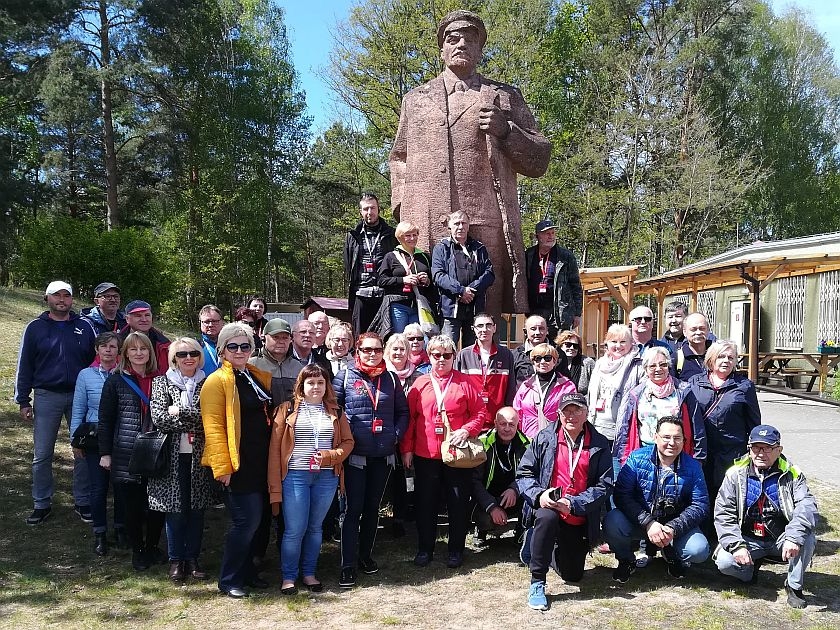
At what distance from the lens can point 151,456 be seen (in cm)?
421

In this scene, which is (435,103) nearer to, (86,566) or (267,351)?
(267,351)

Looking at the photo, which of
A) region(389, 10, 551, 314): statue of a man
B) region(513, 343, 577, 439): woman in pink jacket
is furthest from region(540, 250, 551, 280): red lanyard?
region(513, 343, 577, 439): woman in pink jacket

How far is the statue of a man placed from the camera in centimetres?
680

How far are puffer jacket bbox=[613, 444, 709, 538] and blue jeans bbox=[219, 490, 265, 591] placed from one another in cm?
229

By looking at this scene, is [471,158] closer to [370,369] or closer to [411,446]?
[370,369]

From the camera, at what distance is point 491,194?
6918 mm

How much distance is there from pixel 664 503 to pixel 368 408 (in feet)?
→ 6.48

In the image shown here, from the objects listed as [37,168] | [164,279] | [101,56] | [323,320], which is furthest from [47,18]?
[323,320]

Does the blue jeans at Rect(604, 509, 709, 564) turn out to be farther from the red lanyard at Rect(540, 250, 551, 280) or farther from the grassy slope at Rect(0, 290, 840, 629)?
the red lanyard at Rect(540, 250, 551, 280)

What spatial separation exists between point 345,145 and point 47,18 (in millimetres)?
9905

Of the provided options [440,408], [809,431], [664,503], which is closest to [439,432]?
[440,408]

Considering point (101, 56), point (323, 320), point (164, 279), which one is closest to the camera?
point (323, 320)

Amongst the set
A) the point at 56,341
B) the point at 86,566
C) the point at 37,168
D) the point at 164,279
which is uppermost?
the point at 37,168

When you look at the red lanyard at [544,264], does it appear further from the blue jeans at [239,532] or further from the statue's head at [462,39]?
the blue jeans at [239,532]
